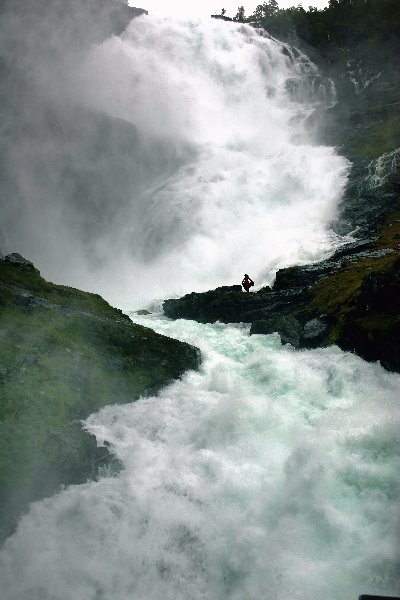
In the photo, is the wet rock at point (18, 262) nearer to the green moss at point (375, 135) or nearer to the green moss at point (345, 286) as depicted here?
the green moss at point (345, 286)

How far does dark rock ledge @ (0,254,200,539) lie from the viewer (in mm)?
13539

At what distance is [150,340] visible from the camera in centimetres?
2184

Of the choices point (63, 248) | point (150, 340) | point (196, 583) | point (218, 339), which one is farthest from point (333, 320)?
point (63, 248)

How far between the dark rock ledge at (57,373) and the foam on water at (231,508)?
776 millimetres

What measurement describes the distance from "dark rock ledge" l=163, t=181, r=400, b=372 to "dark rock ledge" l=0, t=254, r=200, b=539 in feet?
25.1

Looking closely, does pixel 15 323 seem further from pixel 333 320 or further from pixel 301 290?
pixel 301 290

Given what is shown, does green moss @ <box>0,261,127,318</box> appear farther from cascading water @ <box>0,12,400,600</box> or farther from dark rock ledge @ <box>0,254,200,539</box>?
cascading water @ <box>0,12,400,600</box>

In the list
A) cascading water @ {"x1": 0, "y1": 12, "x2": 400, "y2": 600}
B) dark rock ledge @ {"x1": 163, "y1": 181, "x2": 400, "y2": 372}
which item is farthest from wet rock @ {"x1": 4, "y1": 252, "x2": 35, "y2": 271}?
dark rock ledge @ {"x1": 163, "y1": 181, "x2": 400, "y2": 372}

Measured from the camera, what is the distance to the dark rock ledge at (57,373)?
13539mm

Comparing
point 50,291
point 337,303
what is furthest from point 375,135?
point 50,291

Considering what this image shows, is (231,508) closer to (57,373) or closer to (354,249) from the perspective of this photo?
(57,373)

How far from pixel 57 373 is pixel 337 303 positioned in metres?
16.1

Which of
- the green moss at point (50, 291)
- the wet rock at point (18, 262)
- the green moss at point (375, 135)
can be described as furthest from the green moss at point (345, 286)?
the green moss at point (375, 135)

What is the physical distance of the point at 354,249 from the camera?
3797 cm
